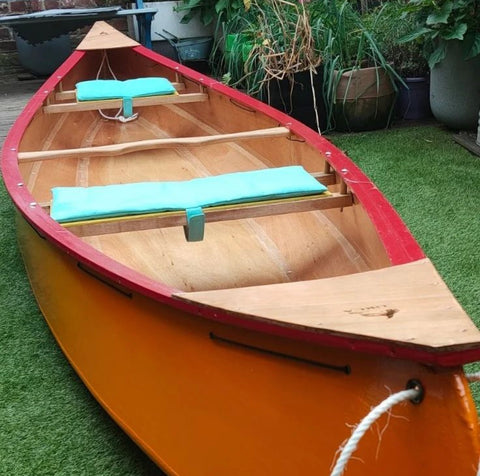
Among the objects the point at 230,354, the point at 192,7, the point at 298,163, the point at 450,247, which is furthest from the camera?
the point at 192,7

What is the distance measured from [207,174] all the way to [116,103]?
0.52m

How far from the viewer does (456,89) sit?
135 inches

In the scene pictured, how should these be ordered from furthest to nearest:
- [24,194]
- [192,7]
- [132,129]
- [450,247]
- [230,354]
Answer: [192,7], [132,129], [450,247], [24,194], [230,354]

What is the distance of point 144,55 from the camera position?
3.30 m

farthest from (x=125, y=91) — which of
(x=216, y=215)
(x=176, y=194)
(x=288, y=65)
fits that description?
(x=216, y=215)

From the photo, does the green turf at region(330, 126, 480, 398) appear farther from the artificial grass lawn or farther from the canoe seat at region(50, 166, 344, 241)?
the canoe seat at region(50, 166, 344, 241)

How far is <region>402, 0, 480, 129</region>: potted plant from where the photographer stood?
3186 mm

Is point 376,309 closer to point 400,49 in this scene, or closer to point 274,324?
point 274,324

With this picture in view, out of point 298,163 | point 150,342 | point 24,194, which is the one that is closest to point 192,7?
point 298,163

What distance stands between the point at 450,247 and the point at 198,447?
1.42 m

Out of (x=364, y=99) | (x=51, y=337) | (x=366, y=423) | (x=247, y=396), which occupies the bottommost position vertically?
(x=51, y=337)

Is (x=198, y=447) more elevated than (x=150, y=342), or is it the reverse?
(x=150, y=342)

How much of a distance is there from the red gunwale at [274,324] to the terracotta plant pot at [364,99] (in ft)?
4.34

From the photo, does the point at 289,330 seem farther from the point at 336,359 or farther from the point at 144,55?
the point at 144,55
